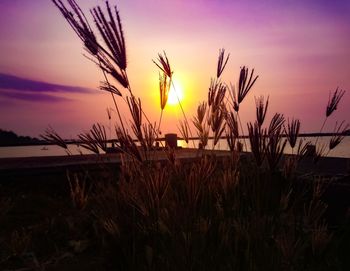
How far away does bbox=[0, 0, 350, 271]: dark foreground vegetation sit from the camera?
93.7 inches

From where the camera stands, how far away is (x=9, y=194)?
18.8 feet

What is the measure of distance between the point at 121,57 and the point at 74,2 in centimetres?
37

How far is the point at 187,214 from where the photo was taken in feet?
7.77

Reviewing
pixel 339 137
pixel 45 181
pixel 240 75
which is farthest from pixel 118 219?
pixel 45 181

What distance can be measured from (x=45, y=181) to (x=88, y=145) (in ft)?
13.3

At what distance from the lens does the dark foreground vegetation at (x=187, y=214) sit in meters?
2.38

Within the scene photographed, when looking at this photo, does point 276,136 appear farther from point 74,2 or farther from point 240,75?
point 74,2

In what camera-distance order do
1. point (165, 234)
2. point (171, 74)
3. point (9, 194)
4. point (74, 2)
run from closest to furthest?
point (74, 2) → point (165, 234) → point (171, 74) → point (9, 194)

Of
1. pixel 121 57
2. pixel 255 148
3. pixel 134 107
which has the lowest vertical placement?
pixel 255 148

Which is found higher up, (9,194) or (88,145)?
(88,145)

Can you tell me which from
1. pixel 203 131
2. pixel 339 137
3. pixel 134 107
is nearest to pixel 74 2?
pixel 134 107

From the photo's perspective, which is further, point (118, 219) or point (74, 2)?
point (118, 219)

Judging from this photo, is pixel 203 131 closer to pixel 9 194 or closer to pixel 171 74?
pixel 171 74

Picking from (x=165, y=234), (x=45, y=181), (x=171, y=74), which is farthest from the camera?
(x=45, y=181)
